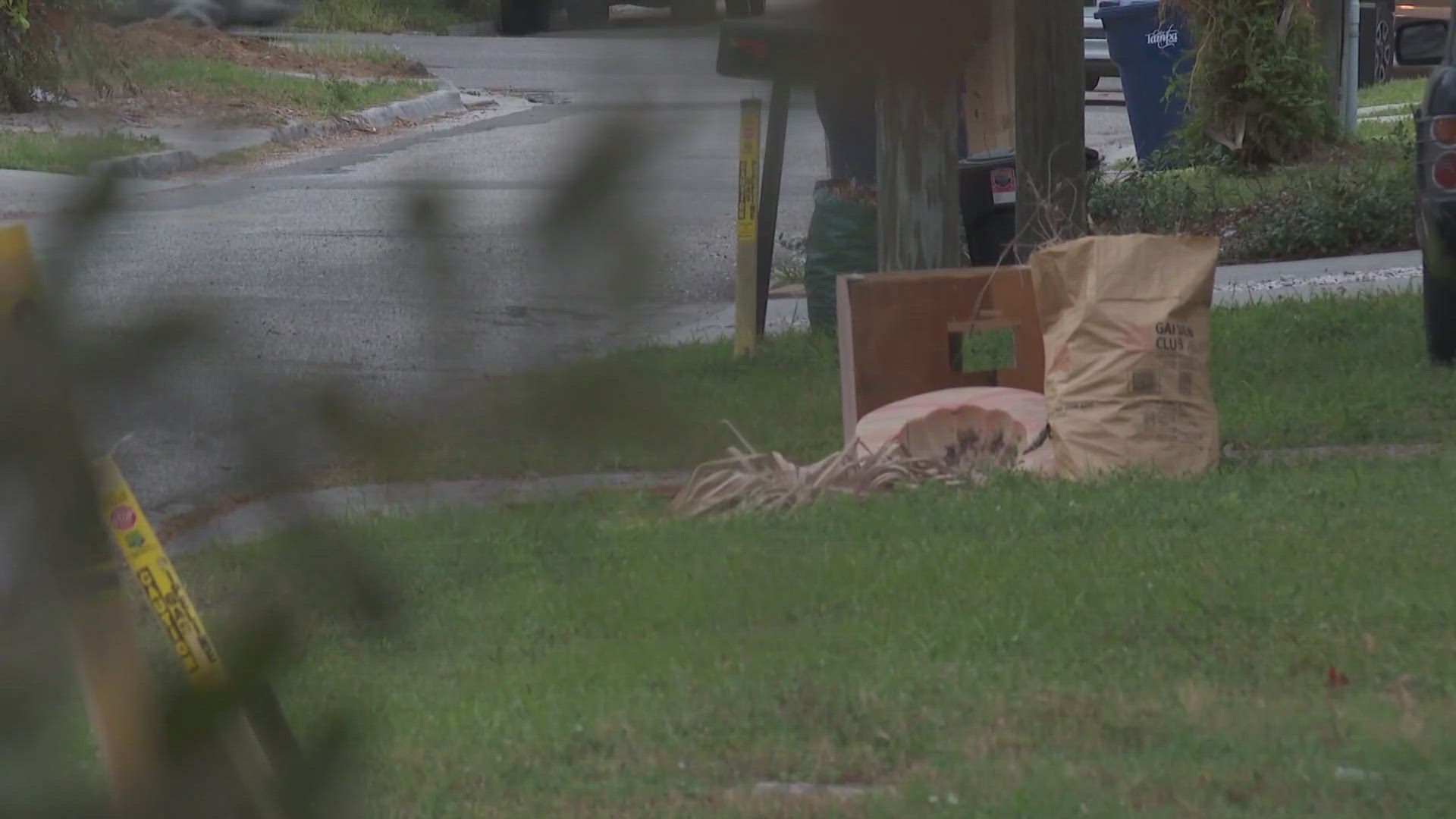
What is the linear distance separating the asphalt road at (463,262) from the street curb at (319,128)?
0.01 metres

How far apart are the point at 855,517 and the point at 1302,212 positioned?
5196 millimetres

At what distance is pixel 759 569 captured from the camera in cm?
283

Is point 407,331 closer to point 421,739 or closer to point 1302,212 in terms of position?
point 421,739

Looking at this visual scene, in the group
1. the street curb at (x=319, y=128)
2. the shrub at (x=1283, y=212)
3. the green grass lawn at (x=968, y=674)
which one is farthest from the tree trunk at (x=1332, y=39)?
the street curb at (x=319, y=128)

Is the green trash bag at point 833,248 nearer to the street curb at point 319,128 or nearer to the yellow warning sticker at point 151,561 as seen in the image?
the yellow warning sticker at point 151,561

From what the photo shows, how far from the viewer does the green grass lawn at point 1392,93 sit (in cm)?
1580

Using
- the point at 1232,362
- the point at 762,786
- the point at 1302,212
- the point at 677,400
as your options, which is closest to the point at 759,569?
the point at 762,786

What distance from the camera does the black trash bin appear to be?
24.8ft

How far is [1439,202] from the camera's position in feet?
20.0

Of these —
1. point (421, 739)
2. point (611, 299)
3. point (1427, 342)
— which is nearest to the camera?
point (611, 299)

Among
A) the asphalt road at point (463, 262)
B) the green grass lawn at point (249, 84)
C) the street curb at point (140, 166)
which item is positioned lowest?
the asphalt road at point (463, 262)

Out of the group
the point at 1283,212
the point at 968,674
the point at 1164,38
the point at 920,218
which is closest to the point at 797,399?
the point at 920,218

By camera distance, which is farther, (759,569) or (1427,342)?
(1427,342)

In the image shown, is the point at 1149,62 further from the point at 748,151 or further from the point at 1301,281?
the point at 748,151
